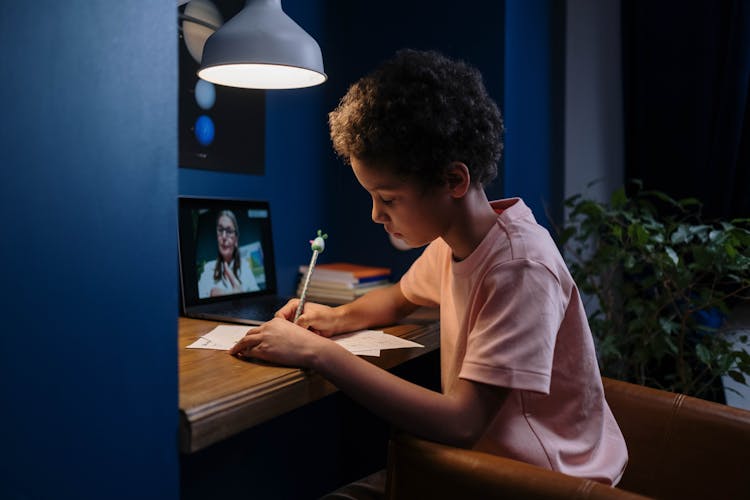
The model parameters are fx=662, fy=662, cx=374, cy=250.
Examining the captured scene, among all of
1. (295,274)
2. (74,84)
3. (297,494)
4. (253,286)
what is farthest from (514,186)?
(74,84)

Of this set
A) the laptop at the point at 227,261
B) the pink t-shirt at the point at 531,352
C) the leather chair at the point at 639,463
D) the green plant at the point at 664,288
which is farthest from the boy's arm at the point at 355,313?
the green plant at the point at 664,288

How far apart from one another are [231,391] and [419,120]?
496 mm

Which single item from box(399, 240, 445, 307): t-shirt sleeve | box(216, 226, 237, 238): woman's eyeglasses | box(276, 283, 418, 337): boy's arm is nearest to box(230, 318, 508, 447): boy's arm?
box(276, 283, 418, 337): boy's arm

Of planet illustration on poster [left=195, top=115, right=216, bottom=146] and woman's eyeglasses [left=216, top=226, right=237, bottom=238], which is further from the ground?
planet illustration on poster [left=195, top=115, right=216, bottom=146]

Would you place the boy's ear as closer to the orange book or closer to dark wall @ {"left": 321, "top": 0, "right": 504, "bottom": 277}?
the orange book

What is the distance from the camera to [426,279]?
1375mm

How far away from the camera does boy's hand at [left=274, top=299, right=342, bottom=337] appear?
1.30 meters

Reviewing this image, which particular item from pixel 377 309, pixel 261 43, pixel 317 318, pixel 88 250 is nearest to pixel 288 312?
pixel 317 318

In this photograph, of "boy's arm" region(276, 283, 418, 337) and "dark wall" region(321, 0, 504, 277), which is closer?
"boy's arm" region(276, 283, 418, 337)

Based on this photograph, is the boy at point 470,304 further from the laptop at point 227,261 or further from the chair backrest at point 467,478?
the laptop at point 227,261

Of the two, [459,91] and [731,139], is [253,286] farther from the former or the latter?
[731,139]

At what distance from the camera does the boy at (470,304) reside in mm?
958

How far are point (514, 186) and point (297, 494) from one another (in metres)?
1.13

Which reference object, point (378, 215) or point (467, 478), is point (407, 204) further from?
point (467, 478)
